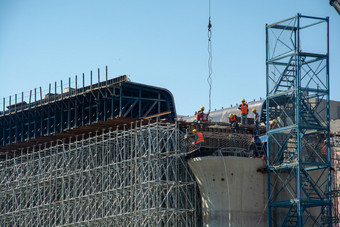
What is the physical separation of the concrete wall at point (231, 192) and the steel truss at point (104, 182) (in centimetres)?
247

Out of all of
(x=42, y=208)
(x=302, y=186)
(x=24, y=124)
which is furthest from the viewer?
(x=24, y=124)

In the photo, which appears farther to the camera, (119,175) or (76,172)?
(76,172)

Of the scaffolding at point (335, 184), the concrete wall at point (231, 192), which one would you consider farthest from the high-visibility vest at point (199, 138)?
the scaffolding at point (335, 184)

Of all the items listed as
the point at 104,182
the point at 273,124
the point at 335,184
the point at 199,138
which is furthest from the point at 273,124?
the point at 335,184

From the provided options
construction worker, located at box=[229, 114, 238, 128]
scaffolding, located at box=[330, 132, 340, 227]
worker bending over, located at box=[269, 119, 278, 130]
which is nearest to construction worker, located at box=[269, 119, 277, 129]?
worker bending over, located at box=[269, 119, 278, 130]

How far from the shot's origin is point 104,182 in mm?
73125

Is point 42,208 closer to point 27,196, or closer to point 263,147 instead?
point 27,196

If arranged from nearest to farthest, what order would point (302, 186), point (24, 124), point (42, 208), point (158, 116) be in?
point (302, 186) < point (158, 116) < point (42, 208) < point (24, 124)

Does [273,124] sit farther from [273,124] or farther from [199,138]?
[199,138]

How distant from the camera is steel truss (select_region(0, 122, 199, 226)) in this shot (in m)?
68.1

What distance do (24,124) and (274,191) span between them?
111 ft

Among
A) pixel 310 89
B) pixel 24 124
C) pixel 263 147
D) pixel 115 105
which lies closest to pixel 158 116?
pixel 115 105

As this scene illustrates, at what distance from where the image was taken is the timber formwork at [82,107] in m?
76.3

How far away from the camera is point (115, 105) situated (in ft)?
253
